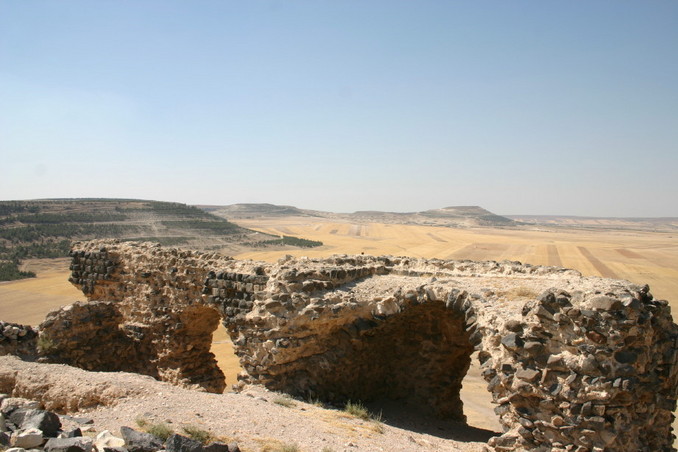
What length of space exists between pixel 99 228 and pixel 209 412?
40.9 meters

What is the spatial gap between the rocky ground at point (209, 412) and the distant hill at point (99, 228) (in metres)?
29.6

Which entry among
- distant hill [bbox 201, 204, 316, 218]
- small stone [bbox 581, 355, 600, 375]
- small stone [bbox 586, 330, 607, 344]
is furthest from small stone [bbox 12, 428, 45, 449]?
distant hill [bbox 201, 204, 316, 218]

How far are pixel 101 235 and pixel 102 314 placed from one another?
3279 cm

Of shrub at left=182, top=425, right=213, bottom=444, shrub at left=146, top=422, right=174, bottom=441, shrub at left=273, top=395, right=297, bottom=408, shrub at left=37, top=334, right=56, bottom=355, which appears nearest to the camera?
shrub at left=146, top=422, right=174, bottom=441

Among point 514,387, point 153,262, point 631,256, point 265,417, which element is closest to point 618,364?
point 514,387

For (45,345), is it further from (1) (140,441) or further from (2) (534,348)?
(2) (534,348)

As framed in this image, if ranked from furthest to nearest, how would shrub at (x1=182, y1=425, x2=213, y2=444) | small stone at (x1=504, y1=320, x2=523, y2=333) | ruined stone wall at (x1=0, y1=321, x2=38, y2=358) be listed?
ruined stone wall at (x1=0, y1=321, x2=38, y2=358) → small stone at (x1=504, y1=320, x2=523, y2=333) → shrub at (x1=182, y1=425, x2=213, y2=444)

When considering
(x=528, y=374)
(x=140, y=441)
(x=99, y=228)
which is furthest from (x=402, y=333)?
(x=99, y=228)

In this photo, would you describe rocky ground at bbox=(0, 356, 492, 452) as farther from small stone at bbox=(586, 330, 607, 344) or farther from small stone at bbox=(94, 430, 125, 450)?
small stone at bbox=(586, 330, 607, 344)

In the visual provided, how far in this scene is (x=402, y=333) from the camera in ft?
33.8

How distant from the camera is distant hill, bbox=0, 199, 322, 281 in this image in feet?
122

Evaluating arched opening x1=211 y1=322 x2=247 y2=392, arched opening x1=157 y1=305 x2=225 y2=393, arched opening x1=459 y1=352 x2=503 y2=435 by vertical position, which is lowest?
arched opening x1=459 y1=352 x2=503 y2=435

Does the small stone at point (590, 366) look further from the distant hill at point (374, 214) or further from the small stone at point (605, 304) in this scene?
the distant hill at point (374, 214)

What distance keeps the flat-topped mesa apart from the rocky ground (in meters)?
1.25
